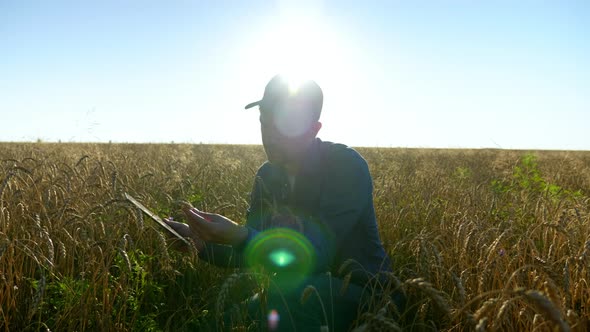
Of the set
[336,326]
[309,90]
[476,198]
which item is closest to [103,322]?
[336,326]

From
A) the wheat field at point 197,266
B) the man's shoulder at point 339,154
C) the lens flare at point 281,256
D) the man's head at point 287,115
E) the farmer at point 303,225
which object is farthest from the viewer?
the man's shoulder at point 339,154

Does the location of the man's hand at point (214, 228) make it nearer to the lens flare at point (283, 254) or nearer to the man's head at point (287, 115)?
the lens flare at point (283, 254)

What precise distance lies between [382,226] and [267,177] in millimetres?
1553

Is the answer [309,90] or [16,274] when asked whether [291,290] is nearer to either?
[309,90]

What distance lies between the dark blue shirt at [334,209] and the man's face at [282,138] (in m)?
0.13

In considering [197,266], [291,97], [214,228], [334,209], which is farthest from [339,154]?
[197,266]

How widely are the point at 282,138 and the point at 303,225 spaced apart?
20.2 inches

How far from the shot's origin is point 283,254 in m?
2.59

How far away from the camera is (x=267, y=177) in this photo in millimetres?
3334

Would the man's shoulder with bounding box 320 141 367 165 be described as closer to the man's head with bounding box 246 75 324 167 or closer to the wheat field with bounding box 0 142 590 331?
the man's head with bounding box 246 75 324 167

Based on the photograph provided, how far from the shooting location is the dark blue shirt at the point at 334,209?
2771 millimetres

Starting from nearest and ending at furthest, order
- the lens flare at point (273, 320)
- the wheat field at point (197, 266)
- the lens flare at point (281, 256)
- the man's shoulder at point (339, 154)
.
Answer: the wheat field at point (197, 266), the lens flare at point (273, 320), the lens flare at point (281, 256), the man's shoulder at point (339, 154)

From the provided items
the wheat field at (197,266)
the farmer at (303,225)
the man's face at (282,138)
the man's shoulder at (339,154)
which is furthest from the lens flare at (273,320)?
the man's shoulder at (339,154)

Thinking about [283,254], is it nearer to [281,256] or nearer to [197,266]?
[281,256]
